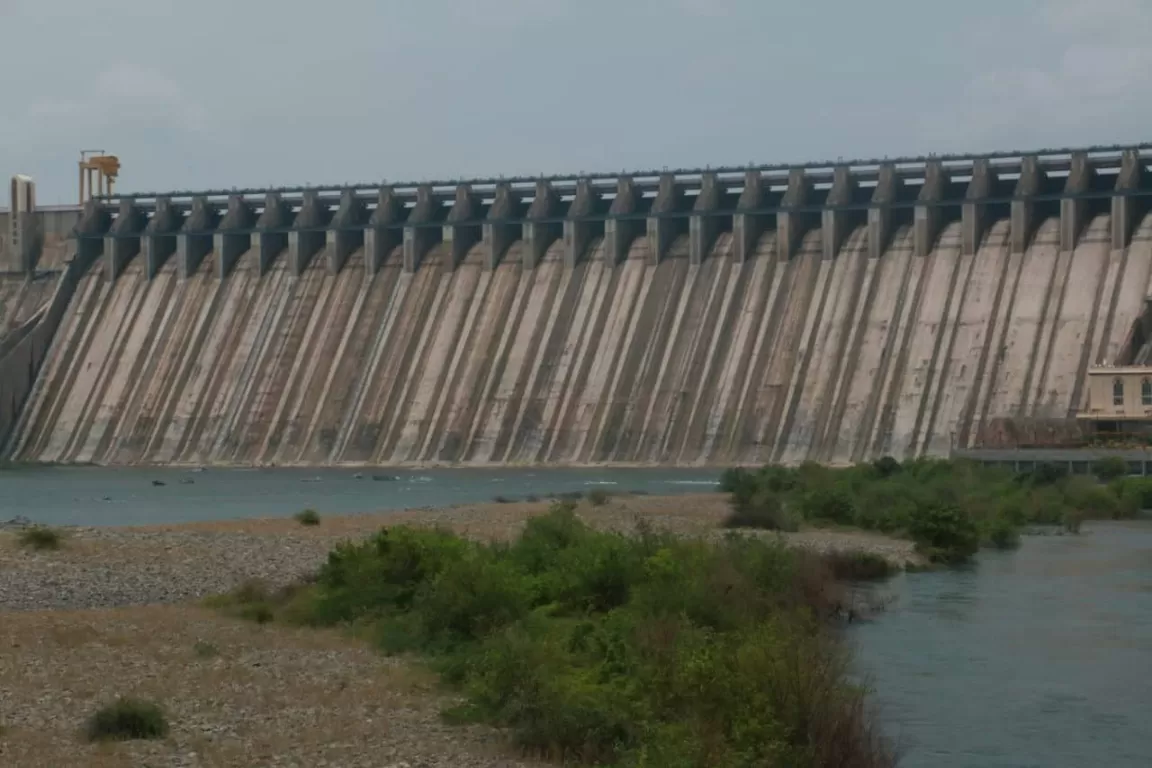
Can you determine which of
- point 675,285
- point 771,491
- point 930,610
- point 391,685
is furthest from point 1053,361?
point 391,685

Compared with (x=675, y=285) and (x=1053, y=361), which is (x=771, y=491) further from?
(x=675, y=285)

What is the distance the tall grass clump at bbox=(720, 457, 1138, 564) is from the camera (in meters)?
42.5

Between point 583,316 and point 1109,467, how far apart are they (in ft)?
101

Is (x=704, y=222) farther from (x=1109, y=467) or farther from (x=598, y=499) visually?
(x=598, y=499)

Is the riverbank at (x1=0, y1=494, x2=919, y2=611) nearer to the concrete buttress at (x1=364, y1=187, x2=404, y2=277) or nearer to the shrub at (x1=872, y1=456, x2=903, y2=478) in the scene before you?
the shrub at (x1=872, y1=456, x2=903, y2=478)

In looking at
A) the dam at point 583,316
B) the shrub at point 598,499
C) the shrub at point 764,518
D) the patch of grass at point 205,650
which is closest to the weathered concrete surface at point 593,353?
A: the dam at point 583,316

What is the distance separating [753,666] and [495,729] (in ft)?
9.59

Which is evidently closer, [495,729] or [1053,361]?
[495,729]

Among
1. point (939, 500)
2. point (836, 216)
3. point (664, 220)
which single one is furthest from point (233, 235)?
point (939, 500)

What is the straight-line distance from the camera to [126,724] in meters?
18.5

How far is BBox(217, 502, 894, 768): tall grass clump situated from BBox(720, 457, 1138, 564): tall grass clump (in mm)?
7980

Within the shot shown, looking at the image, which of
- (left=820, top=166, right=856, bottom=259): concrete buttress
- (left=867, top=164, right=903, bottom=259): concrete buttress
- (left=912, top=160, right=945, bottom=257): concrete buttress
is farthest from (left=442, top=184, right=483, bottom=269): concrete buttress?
(left=912, top=160, right=945, bottom=257): concrete buttress

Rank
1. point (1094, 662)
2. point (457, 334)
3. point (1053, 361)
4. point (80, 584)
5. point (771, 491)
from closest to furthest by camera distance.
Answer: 1. point (1094, 662)
2. point (80, 584)
3. point (771, 491)
4. point (1053, 361)
5. point (457, 334)

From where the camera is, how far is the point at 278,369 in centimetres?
8906
